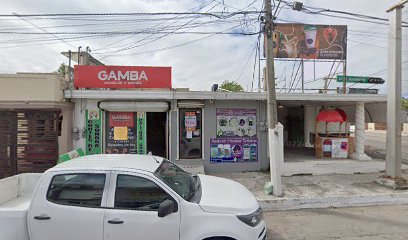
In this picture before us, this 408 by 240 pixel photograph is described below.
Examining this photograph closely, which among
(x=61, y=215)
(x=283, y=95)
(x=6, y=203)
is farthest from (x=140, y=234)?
(x=283, y=95)

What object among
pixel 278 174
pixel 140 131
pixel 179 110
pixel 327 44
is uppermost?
pixel 327 44

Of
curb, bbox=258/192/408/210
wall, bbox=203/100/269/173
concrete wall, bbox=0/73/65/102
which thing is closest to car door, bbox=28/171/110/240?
curb, bbox=258/192/408/210

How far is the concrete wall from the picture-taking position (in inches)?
354

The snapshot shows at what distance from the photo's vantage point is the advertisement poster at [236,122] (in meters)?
10.8

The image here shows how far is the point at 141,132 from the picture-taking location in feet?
35.0

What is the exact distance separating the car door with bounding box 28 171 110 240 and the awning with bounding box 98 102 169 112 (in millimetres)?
6525

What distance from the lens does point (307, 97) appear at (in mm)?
10758

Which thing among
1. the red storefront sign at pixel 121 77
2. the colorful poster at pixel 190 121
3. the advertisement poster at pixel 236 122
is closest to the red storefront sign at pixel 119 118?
the red storefront sign at pixel 121 77

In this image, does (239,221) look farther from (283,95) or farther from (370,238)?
(283,95)

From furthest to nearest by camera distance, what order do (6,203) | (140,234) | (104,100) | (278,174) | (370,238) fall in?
(104,100)
(278,174)
(370,238)
(6,203)
(140,234)

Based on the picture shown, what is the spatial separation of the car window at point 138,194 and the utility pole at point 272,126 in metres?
4.81

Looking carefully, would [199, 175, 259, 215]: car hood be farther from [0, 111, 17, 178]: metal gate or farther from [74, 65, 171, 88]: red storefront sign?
[0, 111, 17, 178]: metal gate

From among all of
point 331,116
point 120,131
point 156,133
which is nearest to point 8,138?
point 120,131

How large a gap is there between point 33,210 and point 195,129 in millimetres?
7307
